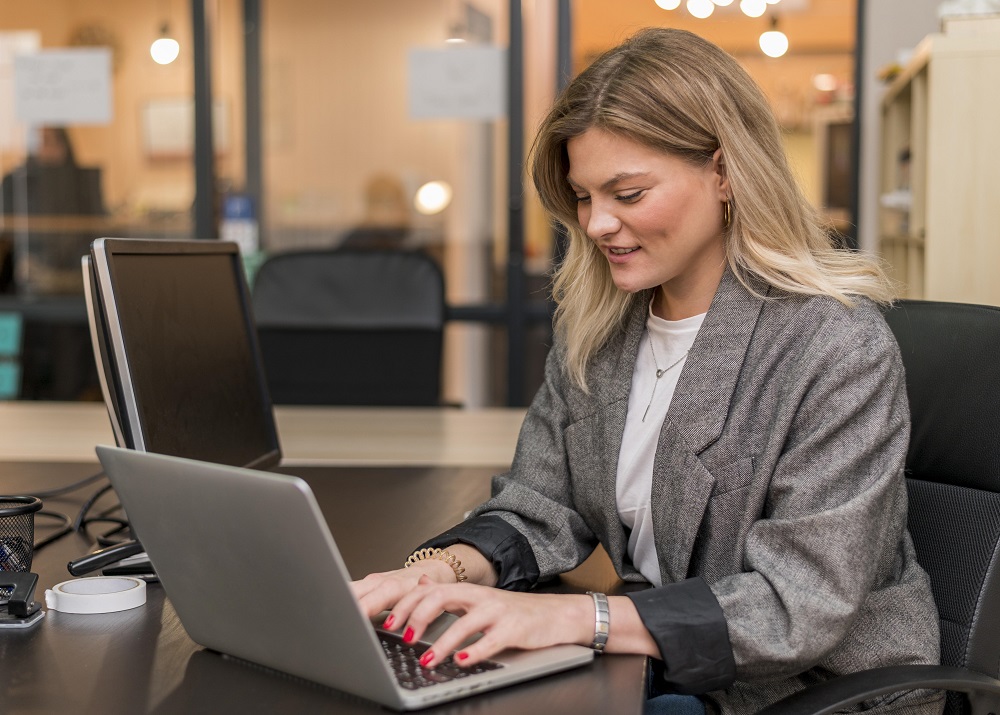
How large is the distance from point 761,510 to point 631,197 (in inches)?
14.7

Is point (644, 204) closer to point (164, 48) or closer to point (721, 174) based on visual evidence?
point (721, 174)

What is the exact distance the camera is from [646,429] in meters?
1.42

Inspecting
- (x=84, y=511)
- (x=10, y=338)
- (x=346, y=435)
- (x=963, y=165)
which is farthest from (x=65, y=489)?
(x=10, y=338)

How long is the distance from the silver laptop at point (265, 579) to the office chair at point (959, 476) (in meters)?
0.52

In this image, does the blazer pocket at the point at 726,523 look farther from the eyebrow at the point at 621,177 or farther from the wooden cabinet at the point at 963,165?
the wooden cabinet at the point at 963,165

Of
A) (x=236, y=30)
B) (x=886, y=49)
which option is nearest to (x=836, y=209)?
(x=886, y=49)

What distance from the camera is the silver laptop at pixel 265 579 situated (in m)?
0.87

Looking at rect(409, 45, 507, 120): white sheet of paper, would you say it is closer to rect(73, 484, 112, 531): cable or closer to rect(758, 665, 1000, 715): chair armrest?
rect(73, 484, 112, 531): cable

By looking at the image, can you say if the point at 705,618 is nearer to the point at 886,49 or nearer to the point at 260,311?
the point at 260,311

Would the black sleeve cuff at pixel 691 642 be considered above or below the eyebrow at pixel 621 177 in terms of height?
below

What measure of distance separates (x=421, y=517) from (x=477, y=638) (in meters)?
0.62

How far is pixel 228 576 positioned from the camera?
0.97 meters

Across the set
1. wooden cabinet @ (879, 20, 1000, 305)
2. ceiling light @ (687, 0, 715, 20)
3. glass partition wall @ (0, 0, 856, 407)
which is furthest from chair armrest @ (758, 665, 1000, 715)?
A: ceiling light @ (687, 0, 715, 20)

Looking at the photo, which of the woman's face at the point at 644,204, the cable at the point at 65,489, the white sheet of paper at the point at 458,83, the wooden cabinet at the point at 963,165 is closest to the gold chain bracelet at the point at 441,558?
the woman's face at the point at 644,204
